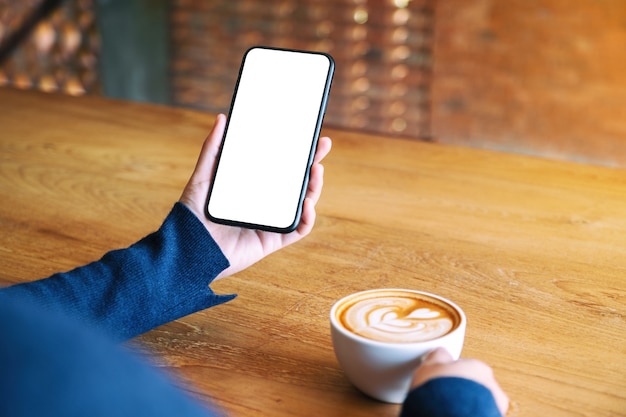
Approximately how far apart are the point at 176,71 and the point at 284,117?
3.44 m

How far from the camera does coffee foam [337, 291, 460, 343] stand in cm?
63

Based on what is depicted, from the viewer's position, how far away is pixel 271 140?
833 mm

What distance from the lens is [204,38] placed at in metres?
4.02

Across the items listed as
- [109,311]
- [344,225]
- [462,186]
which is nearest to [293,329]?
[109,311]

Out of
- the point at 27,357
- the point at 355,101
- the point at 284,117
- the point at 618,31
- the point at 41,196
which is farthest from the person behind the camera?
the point at 355,101

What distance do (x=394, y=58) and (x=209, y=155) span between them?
2.87 m

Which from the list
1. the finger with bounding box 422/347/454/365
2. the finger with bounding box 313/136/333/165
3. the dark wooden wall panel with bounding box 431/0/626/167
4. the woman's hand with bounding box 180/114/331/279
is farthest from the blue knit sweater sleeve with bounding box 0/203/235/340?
the dark wooden wall panel with bounding box 431/0/626/167

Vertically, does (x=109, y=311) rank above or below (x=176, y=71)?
above

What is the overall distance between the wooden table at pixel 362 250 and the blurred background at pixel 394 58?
1.90 metres

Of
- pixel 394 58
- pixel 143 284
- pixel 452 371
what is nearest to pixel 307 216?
pixel 143 284

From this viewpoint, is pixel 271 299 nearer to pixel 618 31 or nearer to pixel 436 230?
pixel 436 230

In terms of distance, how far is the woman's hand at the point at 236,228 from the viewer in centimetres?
81

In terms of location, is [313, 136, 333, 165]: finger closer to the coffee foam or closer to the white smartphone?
the white smartphone

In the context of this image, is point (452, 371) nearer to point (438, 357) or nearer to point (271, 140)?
point (438, 357)
